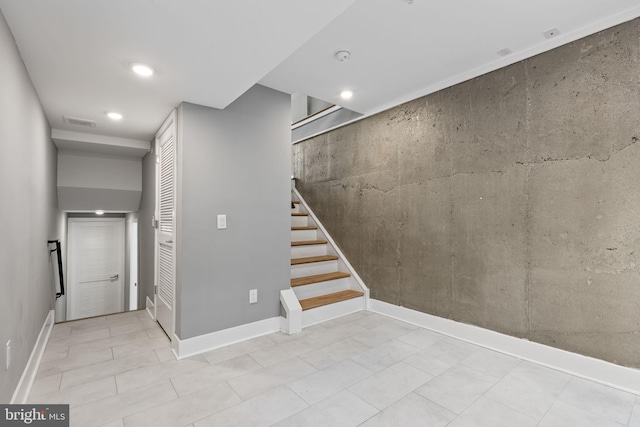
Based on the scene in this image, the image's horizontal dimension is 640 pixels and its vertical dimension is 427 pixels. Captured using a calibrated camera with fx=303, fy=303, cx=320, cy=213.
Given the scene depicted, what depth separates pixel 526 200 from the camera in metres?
2.46

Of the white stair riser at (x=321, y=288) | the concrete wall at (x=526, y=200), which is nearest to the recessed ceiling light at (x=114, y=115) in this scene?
the white stair riser at (x=321, y=288)

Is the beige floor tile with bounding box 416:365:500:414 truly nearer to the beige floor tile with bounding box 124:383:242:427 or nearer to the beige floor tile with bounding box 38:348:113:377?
the beige floor tile with bounding box 124:383:242:427

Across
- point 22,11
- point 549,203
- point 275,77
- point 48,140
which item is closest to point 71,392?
point 22,11

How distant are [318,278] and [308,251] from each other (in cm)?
53

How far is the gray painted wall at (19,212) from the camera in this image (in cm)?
161

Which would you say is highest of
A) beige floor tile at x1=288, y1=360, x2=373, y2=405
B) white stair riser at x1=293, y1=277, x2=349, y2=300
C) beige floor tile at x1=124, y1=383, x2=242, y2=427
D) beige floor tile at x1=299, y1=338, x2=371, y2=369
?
white stair riser at x1=293, y1=277, x2=349, y2=300


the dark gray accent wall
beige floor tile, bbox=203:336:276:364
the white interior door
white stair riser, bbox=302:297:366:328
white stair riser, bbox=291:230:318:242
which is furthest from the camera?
the white interior door

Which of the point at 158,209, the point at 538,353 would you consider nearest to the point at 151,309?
the point at 158,209

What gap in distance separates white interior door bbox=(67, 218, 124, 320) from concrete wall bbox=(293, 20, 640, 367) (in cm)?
522

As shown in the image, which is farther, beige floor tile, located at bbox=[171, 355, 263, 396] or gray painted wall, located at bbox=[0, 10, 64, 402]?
beige floor tile, located at bbox=[171, 355, 263, 396]

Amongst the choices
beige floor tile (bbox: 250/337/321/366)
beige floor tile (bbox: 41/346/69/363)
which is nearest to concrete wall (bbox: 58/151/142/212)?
beige floor tile (bbox: 41/346/69/363)

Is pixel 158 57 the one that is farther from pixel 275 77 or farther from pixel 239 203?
pixel 239 203

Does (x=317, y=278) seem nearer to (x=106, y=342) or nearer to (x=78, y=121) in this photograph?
(x=106, y=342)

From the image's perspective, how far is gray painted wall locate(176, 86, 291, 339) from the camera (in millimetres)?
2615
